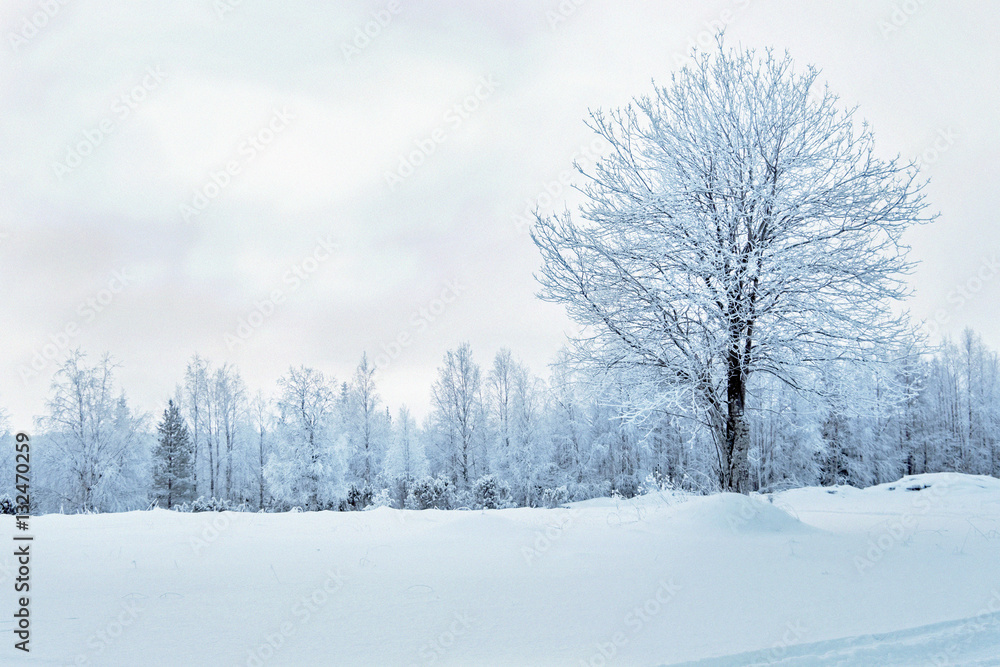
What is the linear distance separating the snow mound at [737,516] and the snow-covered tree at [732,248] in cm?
137

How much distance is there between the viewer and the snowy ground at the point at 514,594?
3164 millimetres

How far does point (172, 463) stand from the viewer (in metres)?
30.7

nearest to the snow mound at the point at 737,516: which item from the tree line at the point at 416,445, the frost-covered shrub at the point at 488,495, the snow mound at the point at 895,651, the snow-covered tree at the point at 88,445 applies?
the snow mound at the point at 895,651

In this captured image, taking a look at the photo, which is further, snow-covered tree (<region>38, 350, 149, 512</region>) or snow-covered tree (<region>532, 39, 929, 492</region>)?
snow-covered tree (<region>38, 350, 149, 512</region>)

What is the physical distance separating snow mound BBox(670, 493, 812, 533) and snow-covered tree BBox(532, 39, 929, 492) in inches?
54.1

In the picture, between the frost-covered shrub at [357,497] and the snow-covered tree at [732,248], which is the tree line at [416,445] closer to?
the frost-covered shrub at [357,497]

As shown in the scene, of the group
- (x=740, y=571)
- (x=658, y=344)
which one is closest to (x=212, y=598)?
(x=740, y=571)

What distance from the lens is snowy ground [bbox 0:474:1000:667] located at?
316 centimetres

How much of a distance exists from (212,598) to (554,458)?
109 feet

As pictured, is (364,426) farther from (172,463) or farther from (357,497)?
(172,463)

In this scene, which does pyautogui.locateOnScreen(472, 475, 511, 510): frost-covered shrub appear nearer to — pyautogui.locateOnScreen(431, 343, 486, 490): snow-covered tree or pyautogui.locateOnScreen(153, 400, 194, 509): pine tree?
pyautogui.locateOnScreen(431, 343, 486, 490): snow-covered tree

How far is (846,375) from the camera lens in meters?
7.70

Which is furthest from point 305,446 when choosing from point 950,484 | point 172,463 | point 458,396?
point 950,484

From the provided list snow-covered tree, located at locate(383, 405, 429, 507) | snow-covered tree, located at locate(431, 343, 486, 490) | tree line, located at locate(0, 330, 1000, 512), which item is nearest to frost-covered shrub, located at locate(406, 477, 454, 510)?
tree line, located at locate(0, 330, 1000, 512)
